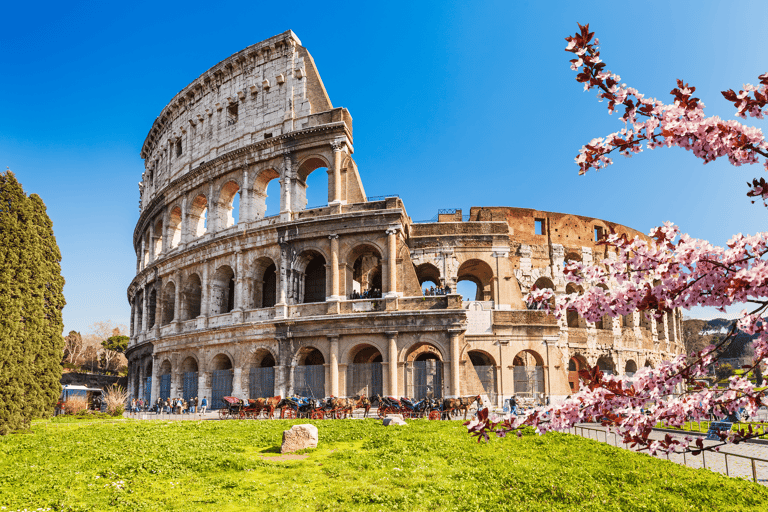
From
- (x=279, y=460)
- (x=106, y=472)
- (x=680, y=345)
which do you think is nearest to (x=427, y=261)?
(x=279, y=460)

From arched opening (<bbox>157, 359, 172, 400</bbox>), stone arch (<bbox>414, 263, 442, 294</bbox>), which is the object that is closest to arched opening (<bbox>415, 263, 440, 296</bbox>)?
stone arch (<bbox>414, 263, 442, 294</bbox>)

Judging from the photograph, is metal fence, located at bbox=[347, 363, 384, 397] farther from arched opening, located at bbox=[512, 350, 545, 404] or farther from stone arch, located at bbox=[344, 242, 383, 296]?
arched opening, located at bbox=[512, 350, 545, 404]

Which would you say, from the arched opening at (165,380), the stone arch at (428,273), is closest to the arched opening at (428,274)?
the stone arch at (428,273)

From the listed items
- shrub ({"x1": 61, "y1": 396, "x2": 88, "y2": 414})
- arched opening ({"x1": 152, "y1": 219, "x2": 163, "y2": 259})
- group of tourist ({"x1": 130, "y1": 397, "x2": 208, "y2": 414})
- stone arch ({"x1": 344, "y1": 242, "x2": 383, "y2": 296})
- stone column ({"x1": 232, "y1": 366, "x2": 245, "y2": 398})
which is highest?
arched opening ({"x1": 152, "y1": 219, "x2": 163, "y2": 259})

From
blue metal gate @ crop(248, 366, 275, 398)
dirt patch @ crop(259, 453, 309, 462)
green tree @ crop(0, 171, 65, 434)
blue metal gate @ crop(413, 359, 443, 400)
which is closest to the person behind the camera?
dirt patch @ crop(259, 453, 309, 462)

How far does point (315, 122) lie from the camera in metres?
25.8

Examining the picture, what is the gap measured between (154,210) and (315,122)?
1424 cm

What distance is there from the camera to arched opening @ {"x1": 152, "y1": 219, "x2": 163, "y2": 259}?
3344 cm

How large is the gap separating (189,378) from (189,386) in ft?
1.31

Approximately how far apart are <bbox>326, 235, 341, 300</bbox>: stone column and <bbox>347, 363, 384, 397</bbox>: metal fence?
3.23m

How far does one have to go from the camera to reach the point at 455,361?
72.1 ft

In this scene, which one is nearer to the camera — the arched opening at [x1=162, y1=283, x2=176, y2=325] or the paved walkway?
the paved walkway

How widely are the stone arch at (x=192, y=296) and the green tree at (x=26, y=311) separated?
1292 centimetres

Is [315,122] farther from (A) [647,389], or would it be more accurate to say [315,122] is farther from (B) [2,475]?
(A) [647,389]
